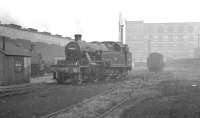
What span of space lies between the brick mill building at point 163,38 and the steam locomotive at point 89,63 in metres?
55.9

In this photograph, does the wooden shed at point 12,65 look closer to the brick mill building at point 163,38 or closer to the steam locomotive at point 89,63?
the steam locomotive at point 89,63

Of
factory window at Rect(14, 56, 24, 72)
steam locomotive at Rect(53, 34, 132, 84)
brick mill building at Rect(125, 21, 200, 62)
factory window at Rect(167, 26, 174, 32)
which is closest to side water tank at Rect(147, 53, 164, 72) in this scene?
steam locomotive at Rect(53, 34, 132, 84)

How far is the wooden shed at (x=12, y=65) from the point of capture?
1823 centimetres

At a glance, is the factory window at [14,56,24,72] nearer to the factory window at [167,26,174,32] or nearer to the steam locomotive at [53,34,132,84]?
the steam locomotive at [53,34,132,84]

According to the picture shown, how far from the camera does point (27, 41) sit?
102ft

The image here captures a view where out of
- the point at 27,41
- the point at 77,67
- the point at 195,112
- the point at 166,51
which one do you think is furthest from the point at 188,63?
the point at 195,112

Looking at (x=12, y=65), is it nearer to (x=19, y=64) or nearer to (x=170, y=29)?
(x=19, y=64)

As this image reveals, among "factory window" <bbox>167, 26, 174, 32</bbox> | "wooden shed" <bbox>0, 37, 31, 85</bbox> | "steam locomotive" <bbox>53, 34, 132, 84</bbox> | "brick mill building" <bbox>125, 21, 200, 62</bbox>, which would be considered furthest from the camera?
"factory window" <bbox>167, 26, 174, 32</bbox>

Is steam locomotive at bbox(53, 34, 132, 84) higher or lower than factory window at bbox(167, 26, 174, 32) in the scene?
lower

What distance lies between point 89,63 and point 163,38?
2689 inches

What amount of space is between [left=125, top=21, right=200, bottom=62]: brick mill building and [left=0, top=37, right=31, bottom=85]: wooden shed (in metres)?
59.8

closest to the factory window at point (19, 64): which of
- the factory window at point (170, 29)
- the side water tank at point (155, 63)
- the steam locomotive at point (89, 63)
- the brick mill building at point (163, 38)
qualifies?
the steam locomotive at point (89, 63)

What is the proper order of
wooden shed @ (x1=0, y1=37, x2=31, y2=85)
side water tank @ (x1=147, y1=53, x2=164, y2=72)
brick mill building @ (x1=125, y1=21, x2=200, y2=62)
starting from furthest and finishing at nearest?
brick mill building @ (x1=125, y1=21, x2=200, y2=62) < side water tank @ (x1=147, y1=53, x2=164, y2=72) < wooden shed @ (x1=0, y1=37, x2=31, y2=85)

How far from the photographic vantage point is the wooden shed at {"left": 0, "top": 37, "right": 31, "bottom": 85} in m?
18.2
